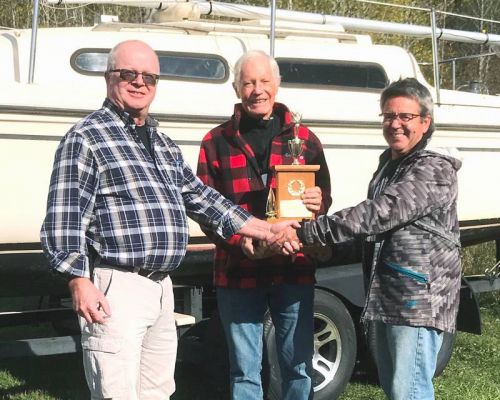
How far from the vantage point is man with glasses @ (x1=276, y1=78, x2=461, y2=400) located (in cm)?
358

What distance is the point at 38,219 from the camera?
213 inches

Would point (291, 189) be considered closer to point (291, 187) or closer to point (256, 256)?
point (291, 187)

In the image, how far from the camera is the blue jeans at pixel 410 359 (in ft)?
11.7

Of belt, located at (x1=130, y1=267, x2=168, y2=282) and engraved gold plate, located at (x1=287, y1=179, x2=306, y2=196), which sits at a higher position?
engraved gold plate, located at (x1=287, y1=179, x2=306, y2=196)

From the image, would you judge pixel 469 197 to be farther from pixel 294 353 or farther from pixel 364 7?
pixel 364 7

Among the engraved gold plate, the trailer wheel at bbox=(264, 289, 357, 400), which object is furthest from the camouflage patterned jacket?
the trailer wheel at bbox=(264, 289, 357, 400)

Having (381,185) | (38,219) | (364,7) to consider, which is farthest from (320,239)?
(364,7)

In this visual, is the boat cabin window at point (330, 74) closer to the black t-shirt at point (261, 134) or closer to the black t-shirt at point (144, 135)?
the black t-shirt at point (261, 134)

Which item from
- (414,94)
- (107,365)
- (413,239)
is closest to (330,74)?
(414,94)

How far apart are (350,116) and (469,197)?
49.7 inches

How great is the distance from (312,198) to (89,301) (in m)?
1.29

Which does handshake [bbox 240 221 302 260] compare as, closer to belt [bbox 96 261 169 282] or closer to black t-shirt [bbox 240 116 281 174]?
black t-shirt [bbox 240 116 281 174]

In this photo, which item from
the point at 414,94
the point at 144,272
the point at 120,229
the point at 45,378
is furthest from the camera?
the point at 45,378

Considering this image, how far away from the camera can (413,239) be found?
11.9 feet
